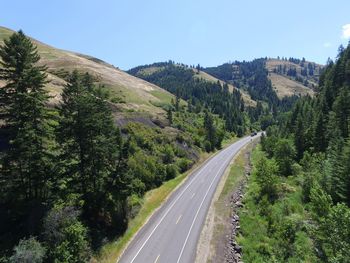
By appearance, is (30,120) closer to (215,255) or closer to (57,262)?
(57,262)

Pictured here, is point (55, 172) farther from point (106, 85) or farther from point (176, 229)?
point (106, 85)

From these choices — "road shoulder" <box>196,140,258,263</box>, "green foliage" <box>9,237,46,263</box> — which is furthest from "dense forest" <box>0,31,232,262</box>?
"road shoulder" <box>196,140,258,263</box>

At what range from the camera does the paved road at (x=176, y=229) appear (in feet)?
101

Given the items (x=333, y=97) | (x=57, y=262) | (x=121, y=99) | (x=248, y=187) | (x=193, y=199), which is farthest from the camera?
(x=121, y=99)

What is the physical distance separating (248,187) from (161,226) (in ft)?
68.4

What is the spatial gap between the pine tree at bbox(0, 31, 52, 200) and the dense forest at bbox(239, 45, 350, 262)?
21.9m

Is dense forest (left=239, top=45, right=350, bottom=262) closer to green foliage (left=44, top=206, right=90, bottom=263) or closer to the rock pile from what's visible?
the rock pile

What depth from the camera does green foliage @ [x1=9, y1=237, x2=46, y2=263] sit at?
2308 centimetres

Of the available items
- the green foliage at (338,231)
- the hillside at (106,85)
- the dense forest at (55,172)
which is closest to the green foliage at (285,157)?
the dense forest at (55,172)

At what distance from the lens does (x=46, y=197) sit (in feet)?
101

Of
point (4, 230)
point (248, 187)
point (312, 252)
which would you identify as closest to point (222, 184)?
point (248, 187)

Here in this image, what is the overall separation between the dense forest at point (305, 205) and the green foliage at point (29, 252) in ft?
61.4

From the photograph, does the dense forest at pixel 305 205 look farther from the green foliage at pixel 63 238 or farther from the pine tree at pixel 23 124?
the pine tree at pixel 23 124

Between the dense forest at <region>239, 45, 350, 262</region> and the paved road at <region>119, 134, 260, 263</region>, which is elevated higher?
the dense forest at <region>239, 45, 350, 262</region>
